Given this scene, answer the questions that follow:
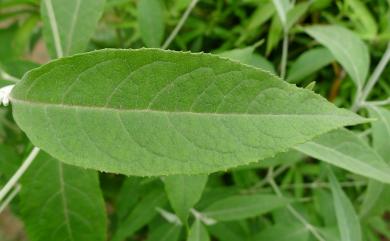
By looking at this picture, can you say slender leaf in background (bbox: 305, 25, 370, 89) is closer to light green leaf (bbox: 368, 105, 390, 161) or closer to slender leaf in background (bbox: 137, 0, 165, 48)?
light green leaf (bbox: 368, 105, 390, 161)

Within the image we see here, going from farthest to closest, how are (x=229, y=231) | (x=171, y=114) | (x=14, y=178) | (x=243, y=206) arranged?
(x=229, y=231)
(x=243, y=206)
(x=14, y=178)
(x=171, y=114)

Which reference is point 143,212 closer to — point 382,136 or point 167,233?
point 167,233

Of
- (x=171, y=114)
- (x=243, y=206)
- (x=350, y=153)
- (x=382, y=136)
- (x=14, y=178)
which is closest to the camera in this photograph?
(x=171, y=114)

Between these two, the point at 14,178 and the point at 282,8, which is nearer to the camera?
the point at 14,178

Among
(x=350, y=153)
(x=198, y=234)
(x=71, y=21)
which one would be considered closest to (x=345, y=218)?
(x=350, y=153)

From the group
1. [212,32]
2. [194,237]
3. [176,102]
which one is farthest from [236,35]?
[176,102]

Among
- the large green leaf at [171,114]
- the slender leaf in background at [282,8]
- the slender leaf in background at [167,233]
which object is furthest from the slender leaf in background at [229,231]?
the large green leaf at [171,114]

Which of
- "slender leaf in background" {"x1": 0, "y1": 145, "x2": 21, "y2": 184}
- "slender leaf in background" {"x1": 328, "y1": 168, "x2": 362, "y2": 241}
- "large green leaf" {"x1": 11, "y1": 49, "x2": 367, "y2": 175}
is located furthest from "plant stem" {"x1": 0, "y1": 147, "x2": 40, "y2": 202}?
"slender leaf in background" {"x1": 328, "y1": 168, "x2": 362, "y2": 241}
